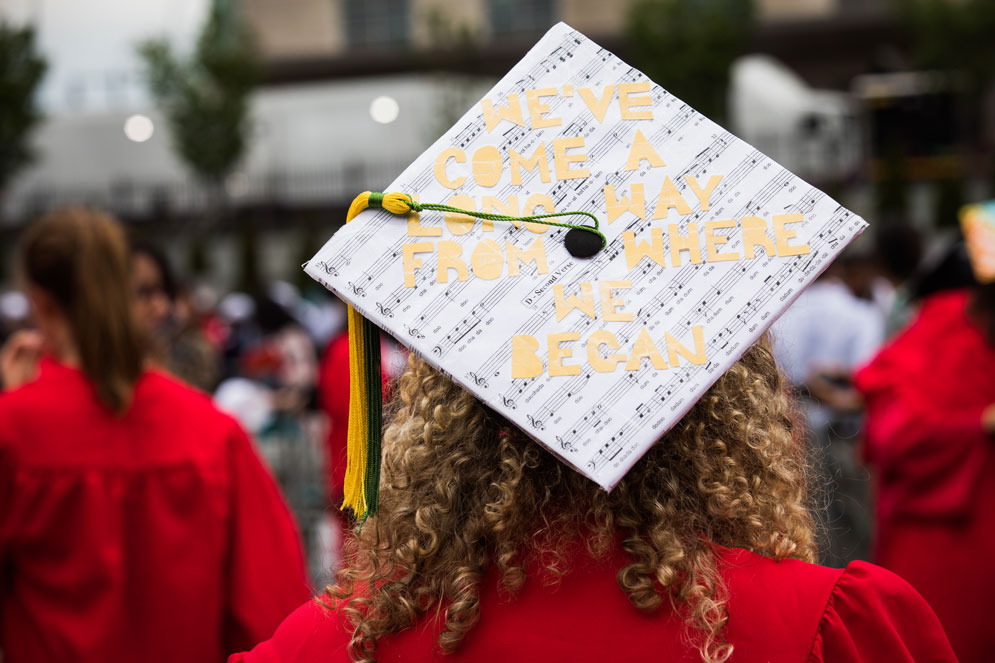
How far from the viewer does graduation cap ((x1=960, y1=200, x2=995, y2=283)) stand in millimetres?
3109

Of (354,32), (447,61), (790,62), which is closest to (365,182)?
(447,61)

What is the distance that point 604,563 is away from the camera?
4.12 feet

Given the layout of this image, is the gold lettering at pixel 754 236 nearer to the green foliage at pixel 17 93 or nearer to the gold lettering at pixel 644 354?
the gold lettering at pixel 644 354

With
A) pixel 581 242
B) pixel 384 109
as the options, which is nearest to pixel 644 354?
pixel 581 242

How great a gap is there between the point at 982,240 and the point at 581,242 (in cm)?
229

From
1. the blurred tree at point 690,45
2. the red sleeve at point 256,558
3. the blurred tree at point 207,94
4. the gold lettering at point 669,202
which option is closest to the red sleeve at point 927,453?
the red sleeve at point 256,558

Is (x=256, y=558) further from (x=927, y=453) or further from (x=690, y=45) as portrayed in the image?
(x=690, y=45)

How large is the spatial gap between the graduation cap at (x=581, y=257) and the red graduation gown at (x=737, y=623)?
0.16 meters

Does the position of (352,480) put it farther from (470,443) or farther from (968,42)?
(968,42)

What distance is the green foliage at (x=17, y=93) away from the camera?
1714 cm

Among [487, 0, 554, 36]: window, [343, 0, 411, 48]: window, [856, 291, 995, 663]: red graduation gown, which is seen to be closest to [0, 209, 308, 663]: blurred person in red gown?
[856, 291, 995, 663]: red graduation gown

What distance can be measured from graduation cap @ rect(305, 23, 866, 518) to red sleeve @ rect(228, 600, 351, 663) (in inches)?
5.9

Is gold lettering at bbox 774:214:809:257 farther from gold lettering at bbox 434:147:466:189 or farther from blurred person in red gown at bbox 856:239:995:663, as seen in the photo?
blurred person in red gown at bbox 856:239:995:663

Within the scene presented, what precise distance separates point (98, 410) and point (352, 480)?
4.75ft
